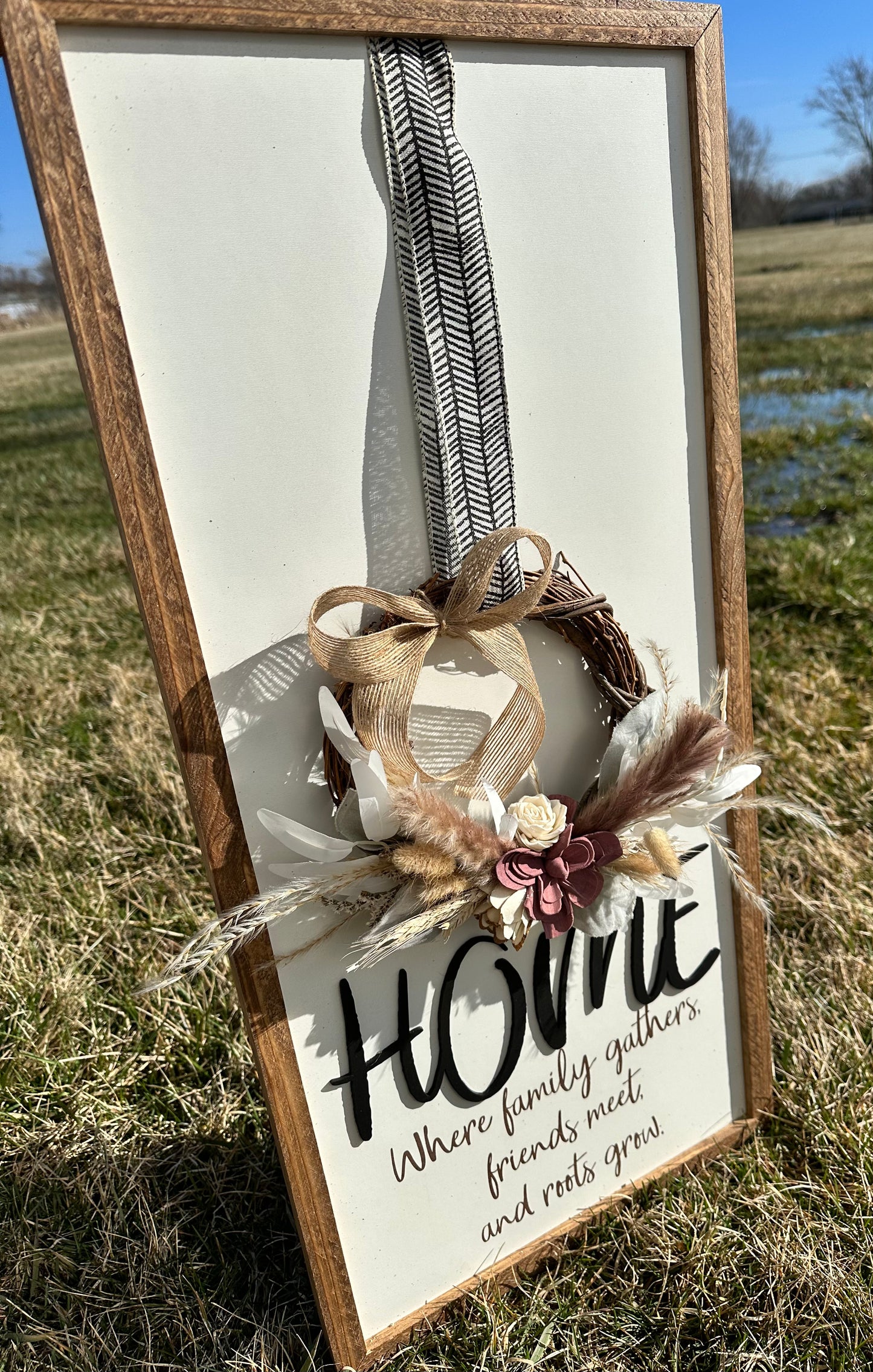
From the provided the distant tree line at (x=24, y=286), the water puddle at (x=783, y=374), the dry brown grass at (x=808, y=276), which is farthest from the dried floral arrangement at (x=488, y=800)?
the distant tree line at (x=24, y=286)

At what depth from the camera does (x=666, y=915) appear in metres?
1.22

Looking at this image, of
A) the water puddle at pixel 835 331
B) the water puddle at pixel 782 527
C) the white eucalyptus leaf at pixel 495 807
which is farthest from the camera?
the water puddle at pixel 835 331

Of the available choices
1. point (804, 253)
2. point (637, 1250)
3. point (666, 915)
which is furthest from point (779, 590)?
point (804, 253)

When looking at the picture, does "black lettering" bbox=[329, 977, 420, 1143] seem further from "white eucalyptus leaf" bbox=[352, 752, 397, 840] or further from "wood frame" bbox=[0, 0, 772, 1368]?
"white eucalyptus leaf" bbox=[352, 752, 397, 840]

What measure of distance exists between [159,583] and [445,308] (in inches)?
14.9

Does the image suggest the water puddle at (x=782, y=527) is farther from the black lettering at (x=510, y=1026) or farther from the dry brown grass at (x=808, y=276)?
the black lettering at (x=510, y=1026)

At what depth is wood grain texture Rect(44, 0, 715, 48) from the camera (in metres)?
0.73

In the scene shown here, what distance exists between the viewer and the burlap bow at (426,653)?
88cm

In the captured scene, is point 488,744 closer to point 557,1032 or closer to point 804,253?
point 557,1032

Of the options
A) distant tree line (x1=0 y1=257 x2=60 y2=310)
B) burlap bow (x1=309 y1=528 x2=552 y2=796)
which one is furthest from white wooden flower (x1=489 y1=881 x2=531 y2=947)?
distant tree line (x1=0 y1=257 x2=60 y2=310)

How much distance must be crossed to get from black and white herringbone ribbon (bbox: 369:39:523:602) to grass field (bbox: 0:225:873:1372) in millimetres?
955

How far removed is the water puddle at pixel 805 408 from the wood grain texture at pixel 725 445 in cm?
300

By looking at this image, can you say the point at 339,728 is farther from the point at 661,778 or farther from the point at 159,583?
the point at 661,778

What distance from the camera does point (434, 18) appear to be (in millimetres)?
838
